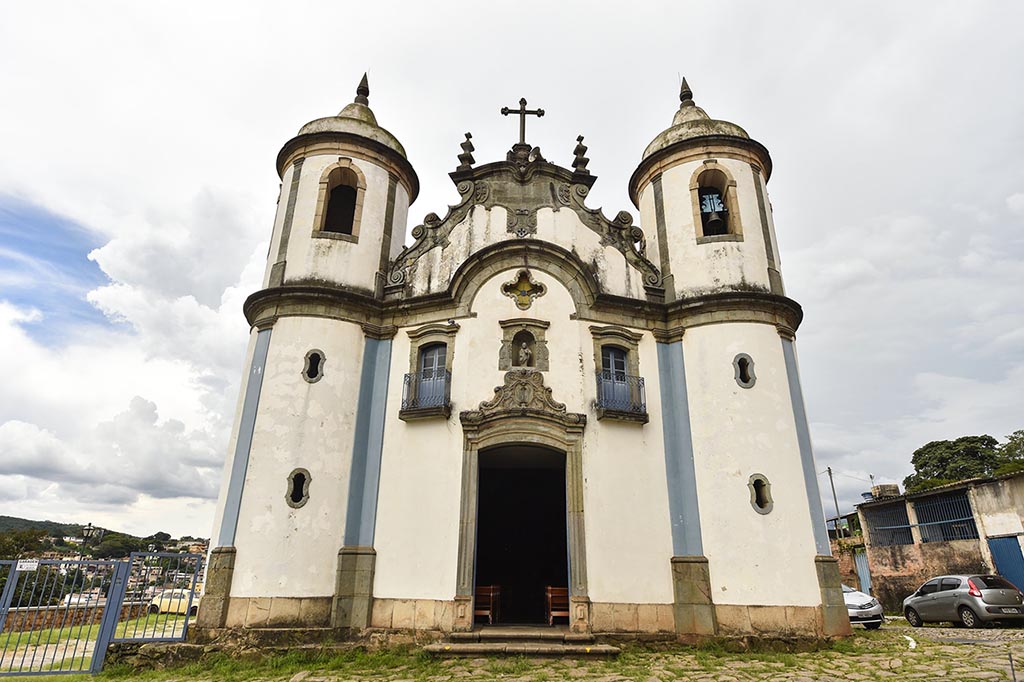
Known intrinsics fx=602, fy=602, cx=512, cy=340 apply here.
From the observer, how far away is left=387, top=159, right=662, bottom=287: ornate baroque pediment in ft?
46.5

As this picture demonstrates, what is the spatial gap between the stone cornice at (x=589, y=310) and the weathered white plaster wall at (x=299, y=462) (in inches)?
14.1

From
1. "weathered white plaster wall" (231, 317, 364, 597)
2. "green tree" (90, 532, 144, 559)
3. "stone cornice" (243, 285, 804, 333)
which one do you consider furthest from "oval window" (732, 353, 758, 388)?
"green tree" (90, 532, 144, 559)

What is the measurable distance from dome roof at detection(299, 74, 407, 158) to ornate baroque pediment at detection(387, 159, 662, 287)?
7.49 ft

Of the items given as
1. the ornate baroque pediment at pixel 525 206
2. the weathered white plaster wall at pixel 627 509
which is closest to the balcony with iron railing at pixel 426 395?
the ornate baroque pediment at pixel 525 206

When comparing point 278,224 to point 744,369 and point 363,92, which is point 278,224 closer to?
point 363,92

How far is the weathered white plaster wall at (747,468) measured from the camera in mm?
11195

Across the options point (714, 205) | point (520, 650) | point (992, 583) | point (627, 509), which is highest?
point (714, 205)

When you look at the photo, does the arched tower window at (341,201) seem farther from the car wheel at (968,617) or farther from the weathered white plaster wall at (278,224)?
the car wheel at (968,617)

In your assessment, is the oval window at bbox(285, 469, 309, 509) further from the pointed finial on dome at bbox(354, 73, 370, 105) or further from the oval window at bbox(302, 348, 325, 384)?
the pointed finial on dome at bbox(354, 73, 370, 105)

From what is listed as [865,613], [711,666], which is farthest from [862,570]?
[711,666]

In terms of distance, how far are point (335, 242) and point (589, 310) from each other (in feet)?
19.7

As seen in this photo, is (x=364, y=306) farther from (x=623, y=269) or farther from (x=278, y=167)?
(x=623, y=269)

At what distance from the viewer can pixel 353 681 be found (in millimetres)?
8844

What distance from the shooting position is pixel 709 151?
1460cm
